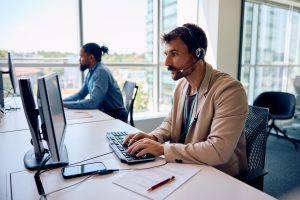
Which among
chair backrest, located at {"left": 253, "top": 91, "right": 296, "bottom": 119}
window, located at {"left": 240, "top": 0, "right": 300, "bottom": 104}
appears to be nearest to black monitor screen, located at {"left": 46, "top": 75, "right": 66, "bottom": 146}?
chair backrest, located at {"left": 253, "top": 91, "right": 296, "bottom": 119}

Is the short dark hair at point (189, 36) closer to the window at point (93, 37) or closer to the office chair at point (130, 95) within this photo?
the office chair at point (130, 95)

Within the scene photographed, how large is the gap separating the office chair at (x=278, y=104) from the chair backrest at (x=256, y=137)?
224cm

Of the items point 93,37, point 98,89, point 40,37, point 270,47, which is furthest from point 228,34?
point 40,37

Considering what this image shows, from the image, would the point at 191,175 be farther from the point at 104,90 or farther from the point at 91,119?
the point at 104,90

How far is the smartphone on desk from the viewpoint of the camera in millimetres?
1002

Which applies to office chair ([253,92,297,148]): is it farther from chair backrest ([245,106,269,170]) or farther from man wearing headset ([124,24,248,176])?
man wearing headset ([124,24,248,176])

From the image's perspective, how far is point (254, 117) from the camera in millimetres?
1443

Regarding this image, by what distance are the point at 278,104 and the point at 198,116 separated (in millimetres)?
2867

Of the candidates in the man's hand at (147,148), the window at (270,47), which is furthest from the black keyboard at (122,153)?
the window at (270,47)

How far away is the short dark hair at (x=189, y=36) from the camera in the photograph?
1381mm

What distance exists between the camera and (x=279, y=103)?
144 inches

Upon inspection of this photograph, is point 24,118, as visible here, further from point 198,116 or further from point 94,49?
point 198,116

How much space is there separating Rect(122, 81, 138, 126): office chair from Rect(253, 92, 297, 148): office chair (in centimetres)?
201

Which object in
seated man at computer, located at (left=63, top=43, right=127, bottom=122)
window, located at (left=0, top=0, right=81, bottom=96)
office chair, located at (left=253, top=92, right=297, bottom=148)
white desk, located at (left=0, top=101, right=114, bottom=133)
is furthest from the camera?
office chair, located at (left=253, top=92, right=297, bottom=148)
